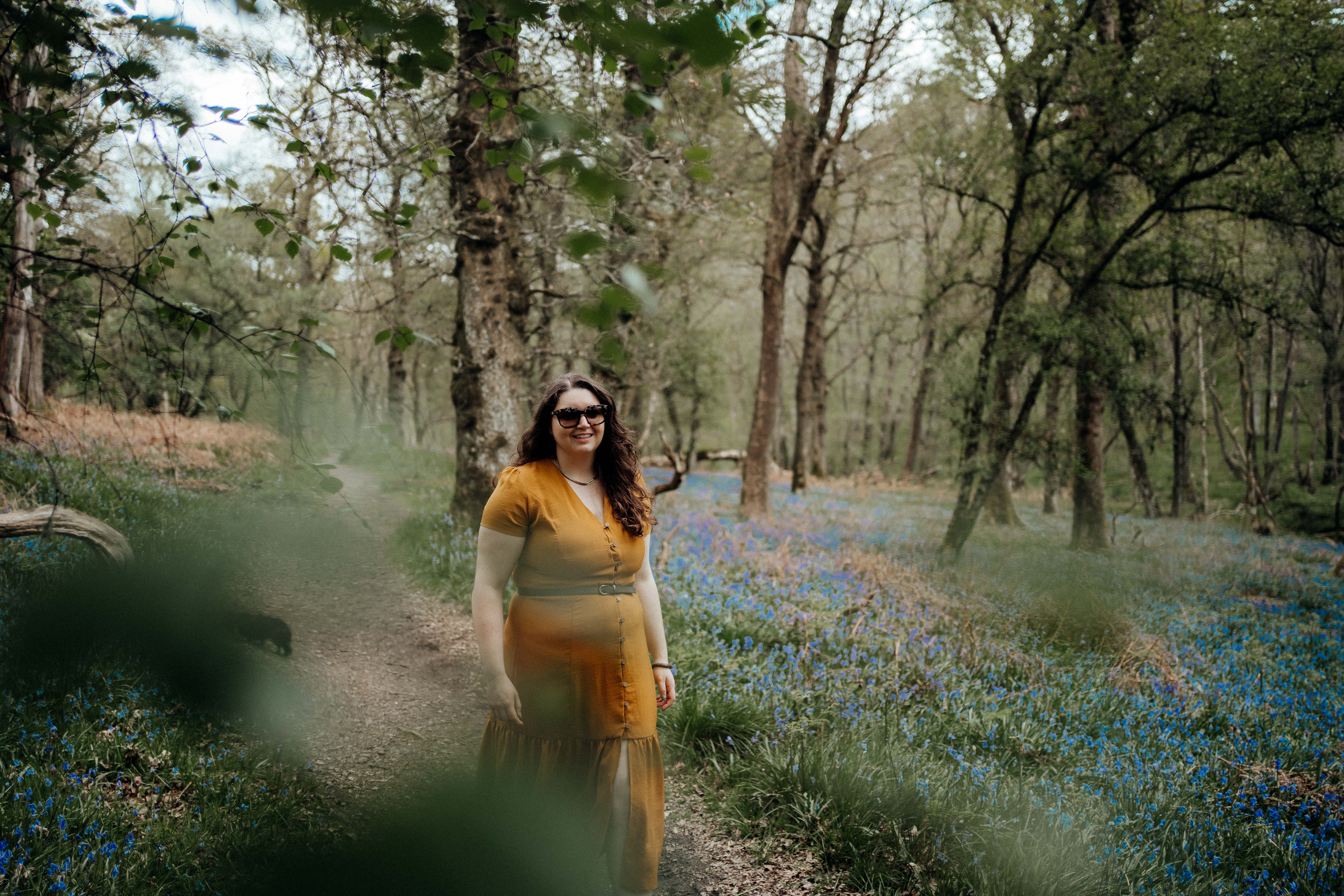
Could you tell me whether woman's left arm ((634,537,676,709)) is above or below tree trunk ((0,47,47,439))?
below

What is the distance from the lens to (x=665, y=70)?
1479 mm

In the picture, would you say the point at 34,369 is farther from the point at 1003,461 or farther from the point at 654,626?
the point at 1003,461

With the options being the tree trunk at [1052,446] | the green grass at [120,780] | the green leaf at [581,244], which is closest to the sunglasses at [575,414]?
the green leaf at [581,244]

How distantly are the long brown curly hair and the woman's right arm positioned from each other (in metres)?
0.35

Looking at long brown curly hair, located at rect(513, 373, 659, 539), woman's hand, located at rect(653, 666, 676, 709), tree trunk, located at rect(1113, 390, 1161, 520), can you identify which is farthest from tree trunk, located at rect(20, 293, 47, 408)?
tree trunk, located at rect(1113, 390, 1161, 520)

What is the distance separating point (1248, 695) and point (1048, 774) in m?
2.65

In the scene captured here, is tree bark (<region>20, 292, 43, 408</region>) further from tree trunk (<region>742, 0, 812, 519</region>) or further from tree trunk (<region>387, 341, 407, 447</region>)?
tree trunk (<region>742, 0, 812, 519</region>)

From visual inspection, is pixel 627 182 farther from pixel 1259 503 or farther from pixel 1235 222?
pixel 1259 503

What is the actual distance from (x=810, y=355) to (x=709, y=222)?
5262 millimetres

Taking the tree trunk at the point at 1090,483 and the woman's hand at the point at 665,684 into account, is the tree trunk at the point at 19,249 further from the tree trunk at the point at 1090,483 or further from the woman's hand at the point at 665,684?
the tree trunk at the point at 1090,483

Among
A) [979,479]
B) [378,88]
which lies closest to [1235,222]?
[979,479]

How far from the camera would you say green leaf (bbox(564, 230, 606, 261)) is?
1.23 meters

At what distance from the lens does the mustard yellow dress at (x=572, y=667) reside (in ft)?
7.80

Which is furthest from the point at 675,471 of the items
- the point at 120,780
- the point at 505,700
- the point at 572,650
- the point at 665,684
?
the point at 120,780
